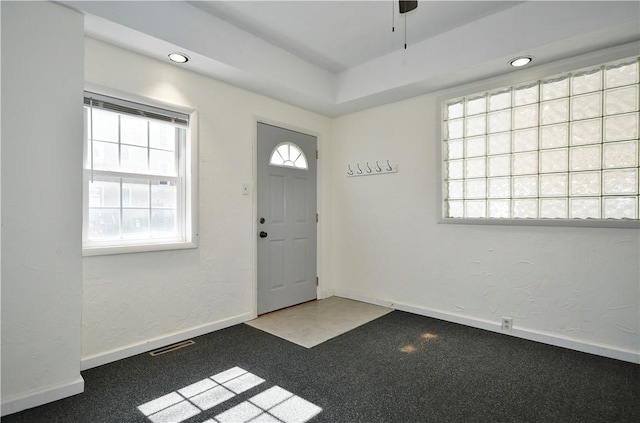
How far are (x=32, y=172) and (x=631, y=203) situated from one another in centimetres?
402

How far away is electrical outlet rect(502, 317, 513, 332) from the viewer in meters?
2.90

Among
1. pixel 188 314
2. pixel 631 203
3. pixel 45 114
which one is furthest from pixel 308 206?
pixel 631 203

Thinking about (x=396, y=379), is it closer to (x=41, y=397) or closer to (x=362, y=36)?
(x=41, y=397)

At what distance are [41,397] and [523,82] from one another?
4172mm

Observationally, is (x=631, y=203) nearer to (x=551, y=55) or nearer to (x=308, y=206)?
(x=551, y=55)

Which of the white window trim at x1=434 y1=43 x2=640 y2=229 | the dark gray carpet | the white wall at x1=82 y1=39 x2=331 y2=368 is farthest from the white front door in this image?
the white window trim at x1=434 y1=43 x2=640 y2=229

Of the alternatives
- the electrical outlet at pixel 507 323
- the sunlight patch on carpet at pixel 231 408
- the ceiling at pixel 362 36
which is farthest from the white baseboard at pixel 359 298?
the ceiling at pixel 362 36

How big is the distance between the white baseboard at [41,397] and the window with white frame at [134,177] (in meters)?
0.87

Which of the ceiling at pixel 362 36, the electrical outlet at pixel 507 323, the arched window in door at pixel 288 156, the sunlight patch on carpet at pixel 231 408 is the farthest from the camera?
the arched window in door at pixel 288 156

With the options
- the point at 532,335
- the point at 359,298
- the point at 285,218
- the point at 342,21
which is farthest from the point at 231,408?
the point at 342,21

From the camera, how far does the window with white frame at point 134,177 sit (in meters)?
2.40

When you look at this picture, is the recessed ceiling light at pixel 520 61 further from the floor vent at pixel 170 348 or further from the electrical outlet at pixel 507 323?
the floor vent at pixel 170 348

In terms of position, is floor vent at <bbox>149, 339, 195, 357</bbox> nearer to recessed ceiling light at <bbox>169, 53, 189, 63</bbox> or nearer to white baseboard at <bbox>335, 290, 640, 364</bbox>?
white baseboard at <bbox>335, 290, 640, 364</bbox>

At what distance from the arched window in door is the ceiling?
1.88ft
